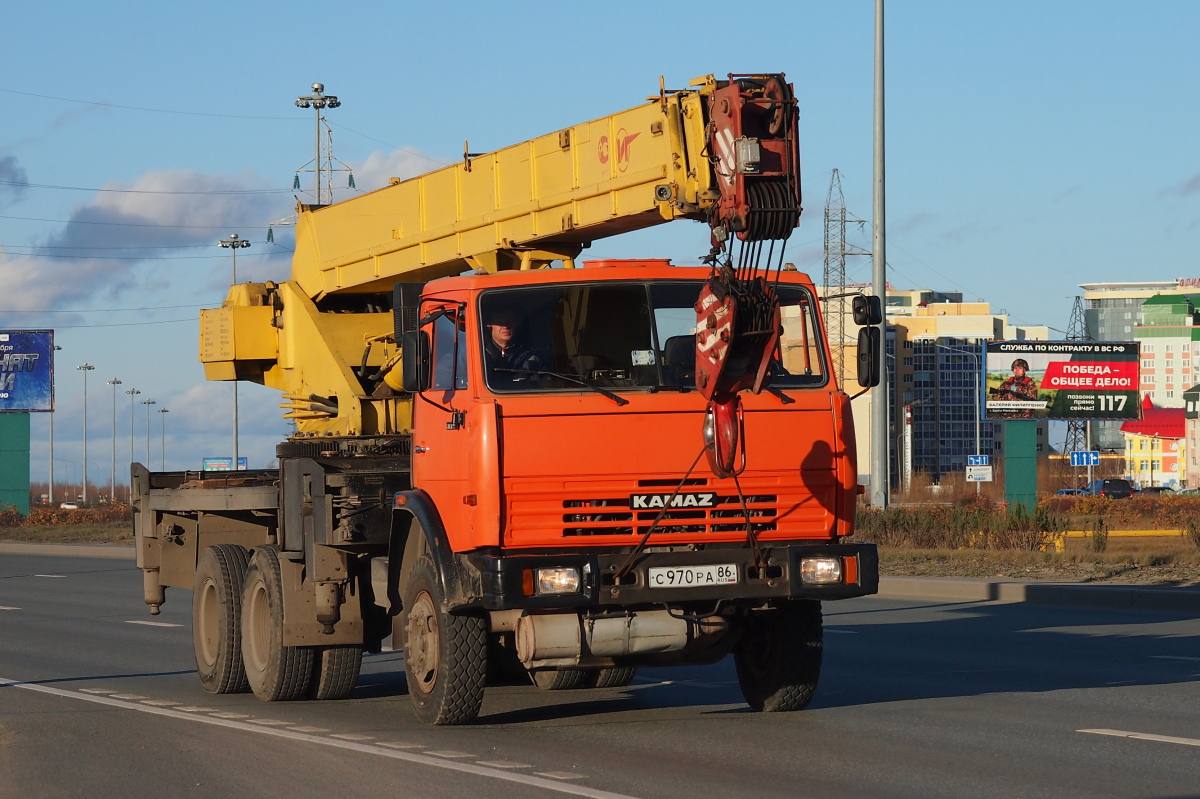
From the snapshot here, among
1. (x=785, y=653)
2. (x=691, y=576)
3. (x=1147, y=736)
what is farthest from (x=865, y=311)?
(x=1147, y=736)

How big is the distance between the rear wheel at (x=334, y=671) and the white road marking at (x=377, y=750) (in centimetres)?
109

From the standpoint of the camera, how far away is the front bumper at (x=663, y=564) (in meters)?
8.64

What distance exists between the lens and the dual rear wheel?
1138 centimetres

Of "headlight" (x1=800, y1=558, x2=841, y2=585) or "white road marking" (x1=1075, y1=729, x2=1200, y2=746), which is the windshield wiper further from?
"white road marking" (x1=1075, y1=729, x2=1200, y2=746)

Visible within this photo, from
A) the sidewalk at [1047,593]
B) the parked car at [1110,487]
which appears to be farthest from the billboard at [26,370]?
the parked car at [1110,487]

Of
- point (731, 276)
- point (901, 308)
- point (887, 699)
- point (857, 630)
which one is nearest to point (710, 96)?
point (731, 276)

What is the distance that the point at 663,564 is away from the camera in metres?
8.84

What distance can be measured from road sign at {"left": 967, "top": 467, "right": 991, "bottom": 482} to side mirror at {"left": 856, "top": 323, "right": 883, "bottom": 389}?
33174 millimetres

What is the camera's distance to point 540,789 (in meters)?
7.49

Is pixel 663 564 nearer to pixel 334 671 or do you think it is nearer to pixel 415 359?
pixel 415 359

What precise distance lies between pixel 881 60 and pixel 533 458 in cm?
2172

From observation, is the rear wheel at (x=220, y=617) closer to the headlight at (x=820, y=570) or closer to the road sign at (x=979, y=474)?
the headlight at (x=820, y=570)

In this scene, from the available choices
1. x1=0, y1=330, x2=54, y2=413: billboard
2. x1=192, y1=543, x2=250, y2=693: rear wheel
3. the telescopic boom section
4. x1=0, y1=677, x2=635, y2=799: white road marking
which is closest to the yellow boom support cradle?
the telescopic boom section

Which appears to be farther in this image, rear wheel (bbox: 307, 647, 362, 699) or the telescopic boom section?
rear wheel (bbox: 307, 647, 362, 699)
